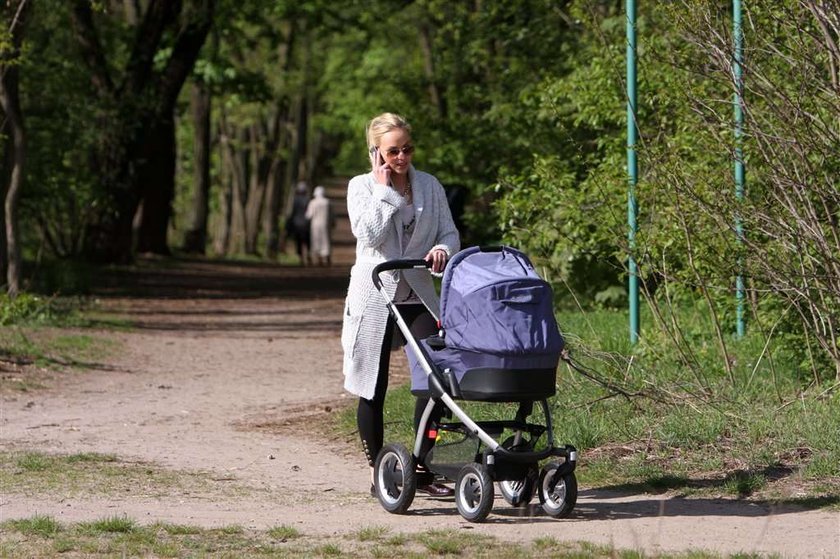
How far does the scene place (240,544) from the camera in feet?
20.5

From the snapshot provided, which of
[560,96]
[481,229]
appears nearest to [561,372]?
[560,96]

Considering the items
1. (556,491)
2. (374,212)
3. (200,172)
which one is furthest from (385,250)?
(200,172)

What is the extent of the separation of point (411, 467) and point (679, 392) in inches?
102

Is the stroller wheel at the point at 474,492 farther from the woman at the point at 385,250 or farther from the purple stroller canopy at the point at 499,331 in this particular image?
the woman at the point at 385,250

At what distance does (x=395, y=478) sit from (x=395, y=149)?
5.02 ft

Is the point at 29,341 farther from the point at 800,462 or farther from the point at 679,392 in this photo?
the point at 800,462

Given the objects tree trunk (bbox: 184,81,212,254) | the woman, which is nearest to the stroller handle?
the woman

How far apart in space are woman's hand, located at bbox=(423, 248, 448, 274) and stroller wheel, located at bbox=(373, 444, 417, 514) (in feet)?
2.71

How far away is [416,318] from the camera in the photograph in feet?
23.9

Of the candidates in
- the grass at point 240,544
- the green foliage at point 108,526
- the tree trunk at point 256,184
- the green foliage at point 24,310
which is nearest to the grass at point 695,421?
the grass at point 240,544

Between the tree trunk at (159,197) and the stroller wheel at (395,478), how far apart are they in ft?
76.3

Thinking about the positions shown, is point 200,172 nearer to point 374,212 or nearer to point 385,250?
point 385,250

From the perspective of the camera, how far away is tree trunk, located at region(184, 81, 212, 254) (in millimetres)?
36562

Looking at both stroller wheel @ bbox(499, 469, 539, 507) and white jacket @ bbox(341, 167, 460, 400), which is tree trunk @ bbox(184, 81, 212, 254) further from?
stroller wheel @ bbox(499, 469, 539, 507)
